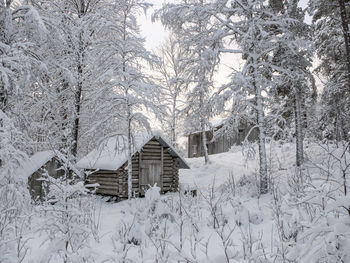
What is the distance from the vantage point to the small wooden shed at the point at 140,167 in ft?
49.9

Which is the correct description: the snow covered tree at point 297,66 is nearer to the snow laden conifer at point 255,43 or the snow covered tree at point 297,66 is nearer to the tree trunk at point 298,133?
the tree trunk at point 298,133

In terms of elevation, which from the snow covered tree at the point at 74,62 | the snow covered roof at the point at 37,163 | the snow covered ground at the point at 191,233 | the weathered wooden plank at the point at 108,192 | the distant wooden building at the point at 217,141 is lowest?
the weathered wooden plank at the point at 108,192

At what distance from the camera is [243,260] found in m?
4.23

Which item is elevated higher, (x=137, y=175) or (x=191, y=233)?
(x=137, y=175)

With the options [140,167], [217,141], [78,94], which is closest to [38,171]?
[78,94]

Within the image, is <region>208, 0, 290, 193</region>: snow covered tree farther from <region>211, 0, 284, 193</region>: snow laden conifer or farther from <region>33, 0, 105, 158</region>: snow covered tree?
<region>33, 0, 105, 158</region>: snow covered tree

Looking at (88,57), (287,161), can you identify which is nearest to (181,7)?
(88,57)

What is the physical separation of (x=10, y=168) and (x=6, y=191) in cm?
68

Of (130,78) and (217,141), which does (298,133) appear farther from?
(217,141)

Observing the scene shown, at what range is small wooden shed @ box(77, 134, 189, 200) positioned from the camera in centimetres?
1522

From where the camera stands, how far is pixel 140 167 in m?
16.1

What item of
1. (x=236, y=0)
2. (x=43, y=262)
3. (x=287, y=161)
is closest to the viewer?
(x=43, y=262)

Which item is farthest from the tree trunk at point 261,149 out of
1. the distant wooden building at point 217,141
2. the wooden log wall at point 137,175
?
the distant wooden building at point 217,141

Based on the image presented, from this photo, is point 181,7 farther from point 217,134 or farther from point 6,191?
point 6,191
